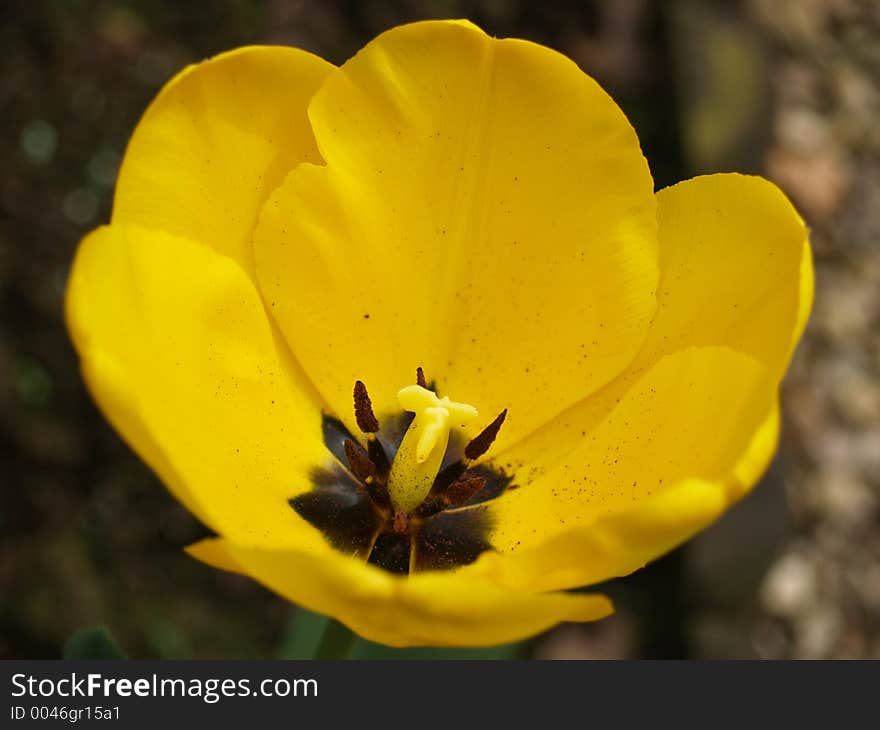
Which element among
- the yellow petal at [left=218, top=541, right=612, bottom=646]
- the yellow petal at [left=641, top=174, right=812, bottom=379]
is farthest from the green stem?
the yellow petal at [left=641, top=174, right=812, bottom=379]

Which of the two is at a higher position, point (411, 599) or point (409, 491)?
point (411, 599)

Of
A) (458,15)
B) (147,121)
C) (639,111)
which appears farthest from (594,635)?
(147,121)

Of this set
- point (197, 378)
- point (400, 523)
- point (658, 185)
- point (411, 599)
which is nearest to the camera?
point (411, 599)

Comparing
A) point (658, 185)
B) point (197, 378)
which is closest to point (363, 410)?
point (197, 378)

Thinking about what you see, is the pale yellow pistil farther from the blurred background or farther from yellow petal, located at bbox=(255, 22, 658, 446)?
the blurred background

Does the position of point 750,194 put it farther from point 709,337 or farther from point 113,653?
point 113,653

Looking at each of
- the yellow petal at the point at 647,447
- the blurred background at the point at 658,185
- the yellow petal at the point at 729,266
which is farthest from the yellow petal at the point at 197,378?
the blurred background at the point at 658,185

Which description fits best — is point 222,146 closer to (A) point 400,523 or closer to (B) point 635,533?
(A) point 400,523
